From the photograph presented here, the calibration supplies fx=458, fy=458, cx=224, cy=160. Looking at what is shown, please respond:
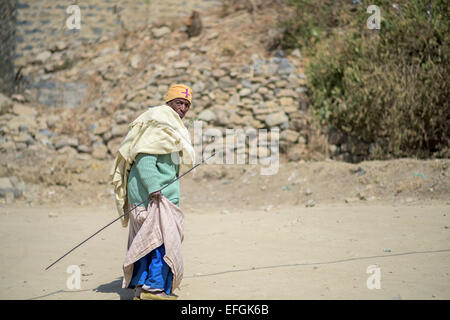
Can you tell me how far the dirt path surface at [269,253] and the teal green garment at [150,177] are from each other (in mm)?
737

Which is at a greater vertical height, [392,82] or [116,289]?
[392,82]

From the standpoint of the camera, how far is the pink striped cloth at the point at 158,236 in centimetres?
290

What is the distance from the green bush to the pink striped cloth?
593 centimetres

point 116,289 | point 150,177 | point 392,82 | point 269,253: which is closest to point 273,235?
point 269,253

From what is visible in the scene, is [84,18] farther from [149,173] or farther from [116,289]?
[149,173]

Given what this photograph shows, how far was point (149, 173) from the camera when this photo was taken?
2.92m

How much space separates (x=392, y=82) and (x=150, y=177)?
631cm

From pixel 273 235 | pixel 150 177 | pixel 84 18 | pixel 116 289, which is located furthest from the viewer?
pixel 84 18

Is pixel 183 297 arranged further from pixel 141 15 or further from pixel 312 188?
pixel 141 15

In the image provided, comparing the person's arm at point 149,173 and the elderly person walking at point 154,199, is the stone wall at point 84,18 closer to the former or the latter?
the elderly person walking at point 154,199

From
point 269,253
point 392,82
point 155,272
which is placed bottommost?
point 269,253

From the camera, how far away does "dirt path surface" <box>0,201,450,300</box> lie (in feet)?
10.6

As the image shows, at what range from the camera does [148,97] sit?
1027cm
